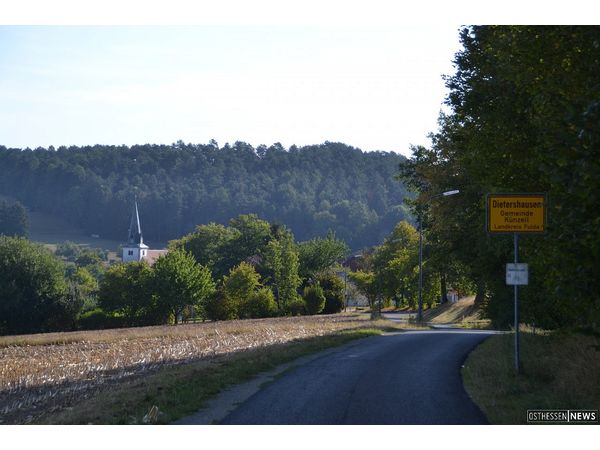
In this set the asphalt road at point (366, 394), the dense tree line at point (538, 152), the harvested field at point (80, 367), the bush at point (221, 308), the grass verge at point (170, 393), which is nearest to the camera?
the dense tree line at point (538, 152)

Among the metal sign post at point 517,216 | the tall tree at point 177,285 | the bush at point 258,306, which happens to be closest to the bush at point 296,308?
the bush at point 258,306

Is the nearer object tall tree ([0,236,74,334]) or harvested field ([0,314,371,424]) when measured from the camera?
harvested field ([0,314,371,424])

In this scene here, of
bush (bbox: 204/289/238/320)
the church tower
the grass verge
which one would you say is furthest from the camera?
the church tower

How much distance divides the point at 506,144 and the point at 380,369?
20.3 ft

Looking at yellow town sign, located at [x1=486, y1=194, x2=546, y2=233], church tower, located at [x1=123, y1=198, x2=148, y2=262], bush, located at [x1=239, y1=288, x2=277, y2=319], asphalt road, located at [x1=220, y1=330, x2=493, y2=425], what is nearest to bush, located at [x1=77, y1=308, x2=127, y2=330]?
bush, located at [x1=239, y1=288, x2=277, y2=319]

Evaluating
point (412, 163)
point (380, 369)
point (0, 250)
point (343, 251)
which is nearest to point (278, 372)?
point (380, 369)

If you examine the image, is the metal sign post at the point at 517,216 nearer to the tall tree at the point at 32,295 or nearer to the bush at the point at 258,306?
the bush at the point at 258,306

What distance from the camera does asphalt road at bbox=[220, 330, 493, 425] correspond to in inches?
464

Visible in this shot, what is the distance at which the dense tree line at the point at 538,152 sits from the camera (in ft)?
35.0

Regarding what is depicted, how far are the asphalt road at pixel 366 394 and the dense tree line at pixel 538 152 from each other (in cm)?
264

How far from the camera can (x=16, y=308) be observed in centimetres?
7431

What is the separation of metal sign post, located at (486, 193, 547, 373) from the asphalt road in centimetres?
262

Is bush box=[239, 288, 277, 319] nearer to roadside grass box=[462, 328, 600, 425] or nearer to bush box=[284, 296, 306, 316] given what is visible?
bush box=[284, 296, 306, 316]

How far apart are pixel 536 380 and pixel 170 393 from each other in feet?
24.0
